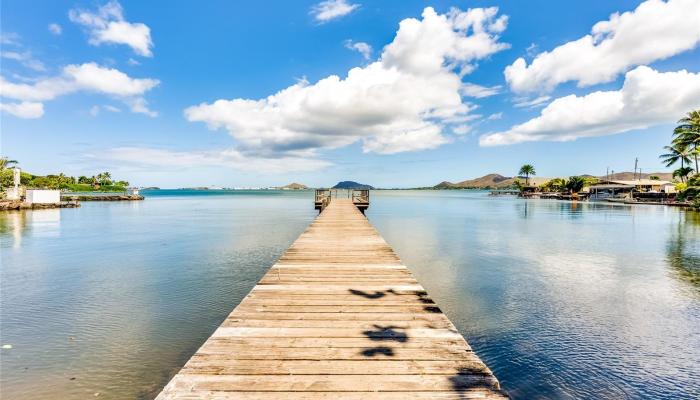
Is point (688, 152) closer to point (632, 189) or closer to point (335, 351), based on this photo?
point (632, 189)

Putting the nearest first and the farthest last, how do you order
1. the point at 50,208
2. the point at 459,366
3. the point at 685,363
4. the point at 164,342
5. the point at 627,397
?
1. the point at 459,366
2. the point at 627,397
3. the point at 685,363
4. the point at 164,342
5. the point at 50,208

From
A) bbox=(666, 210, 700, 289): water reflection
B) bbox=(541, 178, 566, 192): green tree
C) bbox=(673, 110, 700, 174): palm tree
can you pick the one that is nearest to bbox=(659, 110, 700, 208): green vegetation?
bbox=(673, 110, 700, 174): palm tree

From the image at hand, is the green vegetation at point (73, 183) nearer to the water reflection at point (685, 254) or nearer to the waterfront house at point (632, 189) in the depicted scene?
the water reflection at point (685, 254)

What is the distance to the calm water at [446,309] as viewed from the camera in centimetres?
613

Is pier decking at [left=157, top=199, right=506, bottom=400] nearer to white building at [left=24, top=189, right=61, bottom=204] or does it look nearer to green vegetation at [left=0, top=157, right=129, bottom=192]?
white building at [left=24, top=189, right=61, bottom=204]

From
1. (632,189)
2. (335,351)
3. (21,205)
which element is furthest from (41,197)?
(632,189)

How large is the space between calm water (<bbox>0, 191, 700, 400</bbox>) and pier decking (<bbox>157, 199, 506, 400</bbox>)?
2588 mm

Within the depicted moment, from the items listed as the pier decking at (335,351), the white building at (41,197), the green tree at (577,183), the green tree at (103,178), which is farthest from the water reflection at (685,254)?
the green tree at (103,178)

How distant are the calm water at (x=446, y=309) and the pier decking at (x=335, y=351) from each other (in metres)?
2.59

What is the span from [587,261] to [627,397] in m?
12.5

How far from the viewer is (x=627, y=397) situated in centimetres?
559

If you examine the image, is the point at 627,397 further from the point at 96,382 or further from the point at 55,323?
the point at 55,323

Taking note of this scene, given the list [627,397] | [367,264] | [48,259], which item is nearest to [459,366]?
[627,397]

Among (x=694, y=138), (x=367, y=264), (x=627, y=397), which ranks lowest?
(x=627, y=397)
